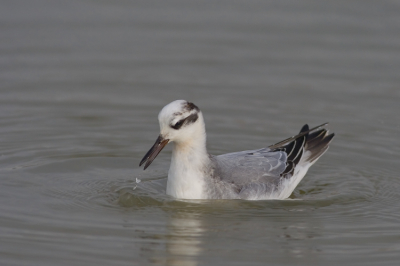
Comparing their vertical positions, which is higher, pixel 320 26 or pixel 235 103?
pixel 320 26

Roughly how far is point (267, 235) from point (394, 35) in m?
8.54

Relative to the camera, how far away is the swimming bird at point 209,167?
416 inches

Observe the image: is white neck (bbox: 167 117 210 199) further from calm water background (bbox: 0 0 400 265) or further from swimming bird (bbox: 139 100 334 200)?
calm water background (bbox: 0 0 400 265)

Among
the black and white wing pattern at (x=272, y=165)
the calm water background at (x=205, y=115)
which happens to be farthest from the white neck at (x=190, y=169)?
the black and white wing pattern at (x=272, y=165)

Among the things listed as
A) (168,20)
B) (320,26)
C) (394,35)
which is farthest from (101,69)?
(394,35)

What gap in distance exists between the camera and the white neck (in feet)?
35.7

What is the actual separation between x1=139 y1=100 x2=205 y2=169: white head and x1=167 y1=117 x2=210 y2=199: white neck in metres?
0.07

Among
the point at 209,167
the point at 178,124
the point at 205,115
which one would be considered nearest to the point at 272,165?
the point at 209,167

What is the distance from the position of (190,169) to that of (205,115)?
3.61 meters

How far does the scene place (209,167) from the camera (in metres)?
11.0

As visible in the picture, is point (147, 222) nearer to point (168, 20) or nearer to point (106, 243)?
point (106, 243)

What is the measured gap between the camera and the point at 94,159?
1266 cm

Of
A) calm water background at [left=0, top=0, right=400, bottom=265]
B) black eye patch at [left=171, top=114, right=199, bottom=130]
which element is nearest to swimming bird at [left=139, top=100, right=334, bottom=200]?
black eye patch at [left=171, top=114, right=199, bottom=130]

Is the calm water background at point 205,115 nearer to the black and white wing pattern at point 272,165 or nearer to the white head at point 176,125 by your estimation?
the black and white wing pattern at point 272,165
